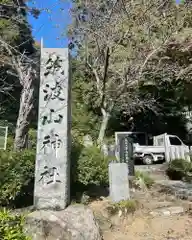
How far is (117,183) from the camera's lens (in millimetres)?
7359

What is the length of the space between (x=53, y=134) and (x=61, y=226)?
72.2 inches

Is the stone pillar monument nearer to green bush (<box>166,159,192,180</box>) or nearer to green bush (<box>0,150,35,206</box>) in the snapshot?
green bush (<box>0,150,35,206</box>)

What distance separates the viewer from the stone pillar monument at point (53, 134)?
5.99 meters

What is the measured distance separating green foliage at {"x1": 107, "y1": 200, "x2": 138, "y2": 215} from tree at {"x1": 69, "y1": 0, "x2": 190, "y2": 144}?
101 inches

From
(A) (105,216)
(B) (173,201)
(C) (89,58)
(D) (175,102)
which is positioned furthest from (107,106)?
(D) (175,102)

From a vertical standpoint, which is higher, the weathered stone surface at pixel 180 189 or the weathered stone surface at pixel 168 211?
the weathered stone surface at pixel 180 189

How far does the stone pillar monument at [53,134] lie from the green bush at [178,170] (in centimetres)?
684

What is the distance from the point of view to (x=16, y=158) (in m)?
6.23

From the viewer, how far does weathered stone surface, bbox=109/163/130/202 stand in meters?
7.29

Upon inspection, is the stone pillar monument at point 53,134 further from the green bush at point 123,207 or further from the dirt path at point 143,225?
the green bush at point 123,207

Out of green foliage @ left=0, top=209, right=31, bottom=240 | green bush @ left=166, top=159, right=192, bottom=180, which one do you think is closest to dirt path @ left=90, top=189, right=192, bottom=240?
green foliage @ left=0, top=209, right=31, bottom=240

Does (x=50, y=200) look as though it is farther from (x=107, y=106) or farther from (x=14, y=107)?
(x=14, y=107)

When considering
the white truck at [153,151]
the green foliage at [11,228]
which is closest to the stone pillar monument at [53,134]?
the green foliage at [11,228]

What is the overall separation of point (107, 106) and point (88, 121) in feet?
24.5
